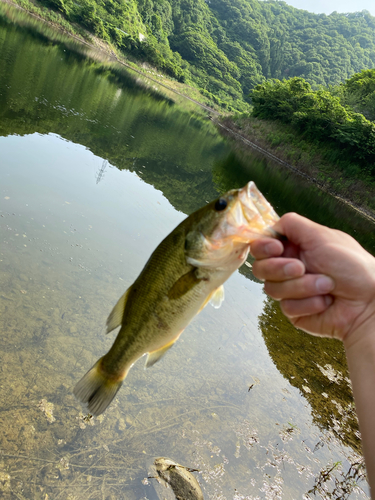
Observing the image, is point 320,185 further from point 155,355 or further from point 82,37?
→ point 82,37

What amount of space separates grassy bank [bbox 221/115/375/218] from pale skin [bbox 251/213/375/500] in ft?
128

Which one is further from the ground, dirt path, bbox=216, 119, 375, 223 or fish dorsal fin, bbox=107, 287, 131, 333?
fish dorsal fin, bbox=107, 287, 131, 333

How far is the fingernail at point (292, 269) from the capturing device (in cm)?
163

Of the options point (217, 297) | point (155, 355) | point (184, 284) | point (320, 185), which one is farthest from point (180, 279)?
point (320, 185)

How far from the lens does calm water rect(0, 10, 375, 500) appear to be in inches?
134

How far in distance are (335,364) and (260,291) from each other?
2.54 metres

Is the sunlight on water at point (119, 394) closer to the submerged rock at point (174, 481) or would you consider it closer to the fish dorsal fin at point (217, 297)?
the submerged rock at point (174, 481)

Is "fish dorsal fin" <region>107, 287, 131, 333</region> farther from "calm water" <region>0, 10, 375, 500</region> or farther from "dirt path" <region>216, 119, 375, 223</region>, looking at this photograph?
"dirt path" <region>216, 119, 375, 223</region>

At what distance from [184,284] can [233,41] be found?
630 ft

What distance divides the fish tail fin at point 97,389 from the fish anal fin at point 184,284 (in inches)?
27.8

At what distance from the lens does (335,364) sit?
7129 mm

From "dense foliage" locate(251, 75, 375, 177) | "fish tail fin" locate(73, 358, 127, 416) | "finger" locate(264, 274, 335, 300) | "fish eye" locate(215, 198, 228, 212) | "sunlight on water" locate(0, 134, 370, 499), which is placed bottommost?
"sunlight on water" locate(0, 134, 370, 499)

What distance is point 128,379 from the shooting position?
175 inches

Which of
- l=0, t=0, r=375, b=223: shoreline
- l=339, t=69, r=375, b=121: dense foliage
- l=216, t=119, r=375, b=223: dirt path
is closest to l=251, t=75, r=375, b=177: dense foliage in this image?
l=339, t=69, r=375, b=121: dense foliage
